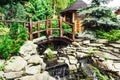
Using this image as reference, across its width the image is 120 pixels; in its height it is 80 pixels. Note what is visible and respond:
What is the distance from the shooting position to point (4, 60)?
31.7 feet

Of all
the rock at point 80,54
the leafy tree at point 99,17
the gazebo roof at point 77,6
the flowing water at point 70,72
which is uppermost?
the gazebo roof at point 77,6

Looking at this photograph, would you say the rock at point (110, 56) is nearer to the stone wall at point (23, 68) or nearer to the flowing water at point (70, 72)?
the flowing water at point (70, 72)

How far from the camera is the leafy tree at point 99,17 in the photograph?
14009 millimetres

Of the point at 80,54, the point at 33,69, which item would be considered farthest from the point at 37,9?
the point at 33,69

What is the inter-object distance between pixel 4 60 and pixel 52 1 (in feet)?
83.1

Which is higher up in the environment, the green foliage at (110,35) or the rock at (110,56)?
the green foliage at (110,35)

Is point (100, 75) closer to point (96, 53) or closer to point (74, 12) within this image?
point (96, 53)

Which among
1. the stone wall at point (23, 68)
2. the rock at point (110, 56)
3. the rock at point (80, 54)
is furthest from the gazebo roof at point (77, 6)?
the stone wall at point (23, 68)

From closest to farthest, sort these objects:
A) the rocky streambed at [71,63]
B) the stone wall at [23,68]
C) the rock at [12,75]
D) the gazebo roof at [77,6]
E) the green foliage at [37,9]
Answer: the rock at [12,75]
the stone wall at [23,68]
the rocky streambed at [71,63]
the green foliage at [37,9]
the gazebo roof at [77,6]

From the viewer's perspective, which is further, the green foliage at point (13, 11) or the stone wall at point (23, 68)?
the green foliage at point (13, 11)

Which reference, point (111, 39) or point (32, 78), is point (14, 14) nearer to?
point (111, 39)

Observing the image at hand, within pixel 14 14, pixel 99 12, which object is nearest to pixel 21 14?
pixel 14 14

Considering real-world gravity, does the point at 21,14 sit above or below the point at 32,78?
above

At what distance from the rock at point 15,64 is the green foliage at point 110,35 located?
18.3 ft
